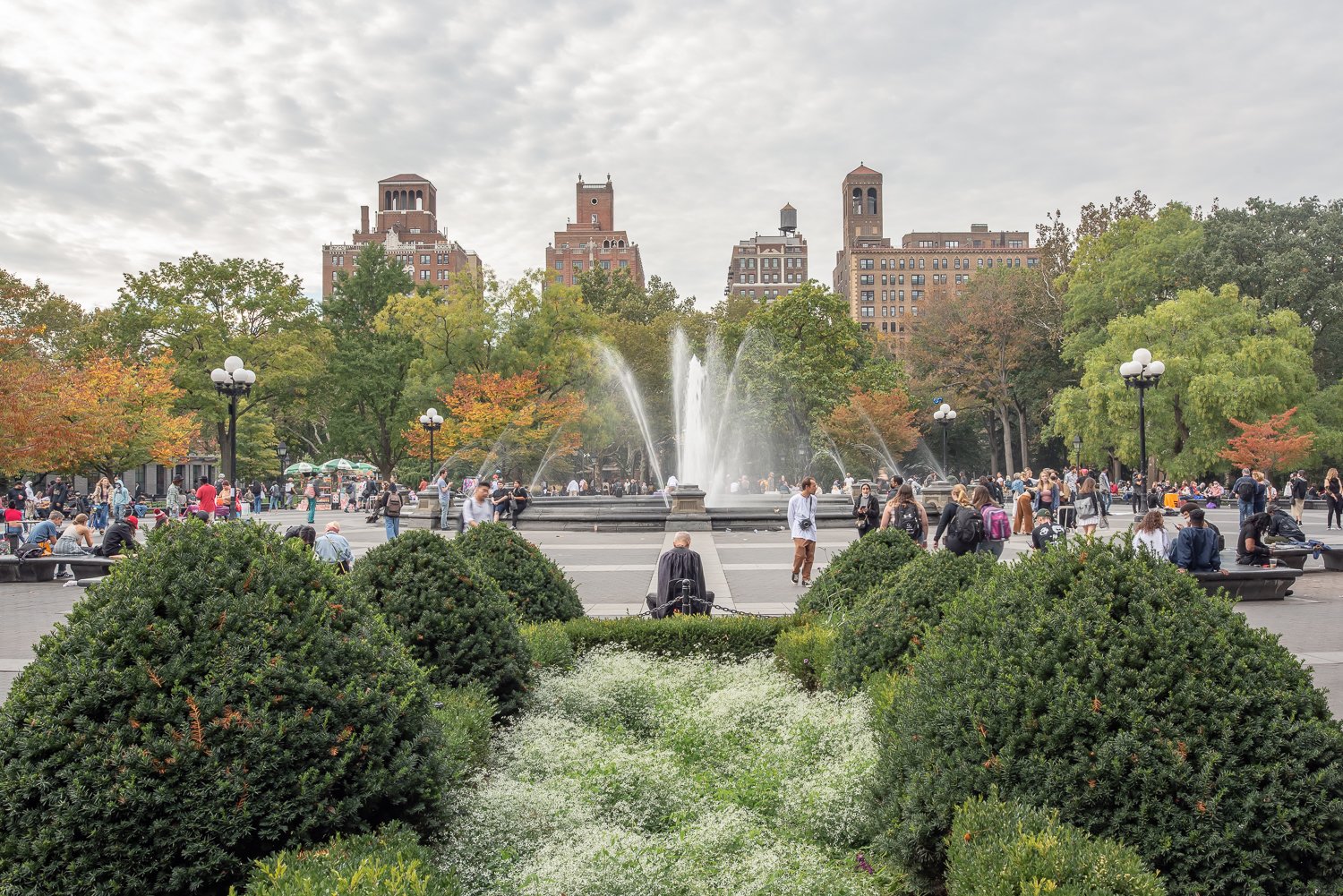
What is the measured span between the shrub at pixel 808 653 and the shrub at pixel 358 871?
11.7ft

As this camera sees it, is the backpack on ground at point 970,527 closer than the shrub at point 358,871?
No

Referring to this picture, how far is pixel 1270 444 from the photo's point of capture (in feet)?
128

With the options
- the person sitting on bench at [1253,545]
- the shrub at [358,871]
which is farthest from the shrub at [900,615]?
the person sitting on bench at [1253,545]

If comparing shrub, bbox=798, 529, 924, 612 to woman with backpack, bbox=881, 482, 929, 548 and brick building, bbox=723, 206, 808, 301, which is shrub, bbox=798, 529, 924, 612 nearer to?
woman with backpack, bbox=881, 482, 929, 548

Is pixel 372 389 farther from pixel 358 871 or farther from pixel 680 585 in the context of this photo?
pixel 358 871

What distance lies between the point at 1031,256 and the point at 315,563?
147774 millimetres

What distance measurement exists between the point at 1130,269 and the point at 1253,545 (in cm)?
4116

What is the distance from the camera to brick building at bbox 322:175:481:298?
135 meters

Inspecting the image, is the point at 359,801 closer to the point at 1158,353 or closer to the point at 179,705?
the point at 179,705

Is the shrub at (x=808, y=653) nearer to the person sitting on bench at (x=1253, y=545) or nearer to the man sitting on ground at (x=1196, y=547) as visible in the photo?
the man sitting on ground at (x=1196, y=547)

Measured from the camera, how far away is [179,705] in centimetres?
314

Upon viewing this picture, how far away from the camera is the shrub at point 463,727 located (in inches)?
154

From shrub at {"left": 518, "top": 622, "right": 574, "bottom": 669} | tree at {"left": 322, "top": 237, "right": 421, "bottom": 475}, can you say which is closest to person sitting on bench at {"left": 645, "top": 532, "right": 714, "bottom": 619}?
shrub at {"left": 518, "top": 622, "right": 574, "bottom": 669}

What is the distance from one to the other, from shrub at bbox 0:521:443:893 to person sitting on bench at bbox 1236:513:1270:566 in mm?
14284
